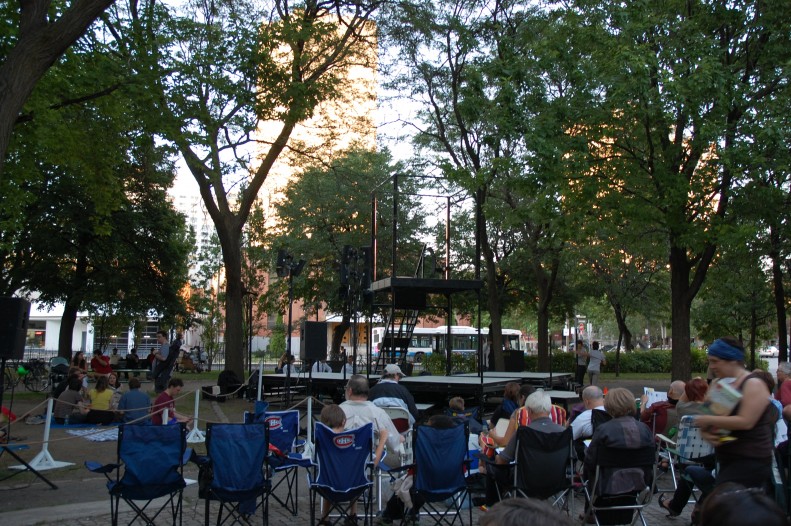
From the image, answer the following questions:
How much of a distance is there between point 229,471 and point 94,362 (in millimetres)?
16015

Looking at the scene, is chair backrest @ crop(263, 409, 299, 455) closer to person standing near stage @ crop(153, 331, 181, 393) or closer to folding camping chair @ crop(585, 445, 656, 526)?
folding camping chair @ crop(585, 445, 656, 526)

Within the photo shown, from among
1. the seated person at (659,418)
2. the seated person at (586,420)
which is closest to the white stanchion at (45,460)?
the seated person at (586,420)

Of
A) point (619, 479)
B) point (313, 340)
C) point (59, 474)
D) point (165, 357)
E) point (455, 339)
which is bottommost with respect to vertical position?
point (59, 474)

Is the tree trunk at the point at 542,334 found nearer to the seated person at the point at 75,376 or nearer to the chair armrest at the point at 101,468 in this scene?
the seated person at the point at 75,376

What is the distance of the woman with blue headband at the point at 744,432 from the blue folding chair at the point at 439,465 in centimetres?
235

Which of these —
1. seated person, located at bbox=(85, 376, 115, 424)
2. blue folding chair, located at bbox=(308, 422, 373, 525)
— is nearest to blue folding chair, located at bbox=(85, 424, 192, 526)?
blue folding chair, located at bbox=(308, 422, 373, 525)

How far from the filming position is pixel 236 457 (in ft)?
20.6

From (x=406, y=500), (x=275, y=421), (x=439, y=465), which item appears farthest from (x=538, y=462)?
(x=275, y=421)

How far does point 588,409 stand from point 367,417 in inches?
88.4

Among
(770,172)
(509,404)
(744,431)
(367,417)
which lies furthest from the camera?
(770,172)

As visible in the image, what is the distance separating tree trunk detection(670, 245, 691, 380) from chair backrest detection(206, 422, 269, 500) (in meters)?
13.0

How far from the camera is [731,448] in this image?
450 centimetres

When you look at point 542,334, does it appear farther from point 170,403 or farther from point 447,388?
point 170,403

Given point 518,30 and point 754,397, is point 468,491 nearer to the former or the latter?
point 754,397
